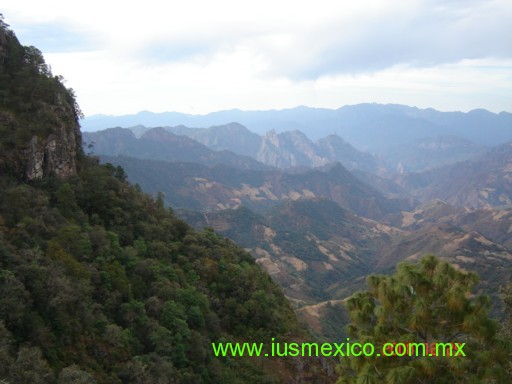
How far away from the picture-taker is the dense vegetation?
23.1 metres

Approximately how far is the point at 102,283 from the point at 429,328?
24231mm

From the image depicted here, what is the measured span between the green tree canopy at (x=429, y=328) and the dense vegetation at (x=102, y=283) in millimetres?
13109

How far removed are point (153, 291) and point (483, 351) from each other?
88.5 ft

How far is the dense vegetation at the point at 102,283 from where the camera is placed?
75.9 ft

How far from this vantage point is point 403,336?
11336 mm

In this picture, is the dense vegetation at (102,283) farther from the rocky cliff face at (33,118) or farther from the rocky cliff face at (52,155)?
the rocky cliff face at (52,155)

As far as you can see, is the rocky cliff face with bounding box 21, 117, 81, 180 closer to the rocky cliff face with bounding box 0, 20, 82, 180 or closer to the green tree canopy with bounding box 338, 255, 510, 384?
the rocky cliff face with bounding box 0, 20, 82, 180

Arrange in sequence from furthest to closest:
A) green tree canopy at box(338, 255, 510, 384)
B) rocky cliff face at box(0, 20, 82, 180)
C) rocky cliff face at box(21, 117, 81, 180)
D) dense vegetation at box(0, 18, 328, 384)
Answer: rocky cliff face at box(21, 117, 81, 180) → rocky cliff face at box(0, 20, 82, 180) → dense vegetation at box(0, 18, 328, 384) → green tree canopy at box(338, 255, 510, 384)

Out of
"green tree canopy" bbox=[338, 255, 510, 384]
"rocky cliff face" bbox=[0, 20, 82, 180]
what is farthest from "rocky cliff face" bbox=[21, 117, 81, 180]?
"green tree canopy" bbox=[338, 255, 510, 384]

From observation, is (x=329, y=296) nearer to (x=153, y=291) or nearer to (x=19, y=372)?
(x=153, y=291)

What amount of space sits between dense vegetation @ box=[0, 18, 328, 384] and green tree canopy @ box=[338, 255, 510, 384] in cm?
1311

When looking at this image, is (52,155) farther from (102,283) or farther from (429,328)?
(429,328)

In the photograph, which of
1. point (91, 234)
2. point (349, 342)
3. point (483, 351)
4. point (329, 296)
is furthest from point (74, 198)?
point (329, 296)

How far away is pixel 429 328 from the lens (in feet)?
38.4
